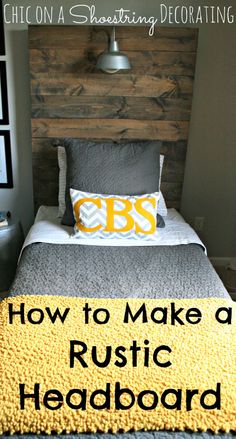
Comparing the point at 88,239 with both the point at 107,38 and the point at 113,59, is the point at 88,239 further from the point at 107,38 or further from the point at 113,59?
the point at 107,38

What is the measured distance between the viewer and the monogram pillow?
1.96 metres

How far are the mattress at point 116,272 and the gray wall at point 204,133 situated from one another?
0.82 meters

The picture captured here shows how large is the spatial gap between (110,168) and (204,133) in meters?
0.80

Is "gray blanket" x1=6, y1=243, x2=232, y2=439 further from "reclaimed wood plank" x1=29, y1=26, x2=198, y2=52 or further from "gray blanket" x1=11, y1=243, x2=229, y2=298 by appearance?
"reclaimed wood plank" x1=29, y1=26, x2=198, y2=52

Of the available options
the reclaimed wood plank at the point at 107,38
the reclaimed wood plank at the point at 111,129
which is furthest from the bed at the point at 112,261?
the reclaimed wood plank at the point at 107,38

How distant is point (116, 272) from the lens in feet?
5.52

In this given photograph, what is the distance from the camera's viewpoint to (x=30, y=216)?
8.94 ft

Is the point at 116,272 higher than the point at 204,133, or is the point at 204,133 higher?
the point at 204,133

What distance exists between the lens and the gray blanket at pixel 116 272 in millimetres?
1532

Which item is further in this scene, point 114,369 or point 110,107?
point 110,107

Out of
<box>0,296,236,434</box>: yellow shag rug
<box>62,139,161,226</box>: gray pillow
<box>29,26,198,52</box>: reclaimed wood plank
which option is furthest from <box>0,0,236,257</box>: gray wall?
<box>0,296,236,434</box>: yellow shag rug

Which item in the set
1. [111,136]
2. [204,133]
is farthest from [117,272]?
[204,133]

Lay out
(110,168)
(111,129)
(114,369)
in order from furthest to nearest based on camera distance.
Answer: (111,129) → (110,168) → (114,369)

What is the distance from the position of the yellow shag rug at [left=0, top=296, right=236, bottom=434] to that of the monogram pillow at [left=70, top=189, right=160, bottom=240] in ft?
2.05
